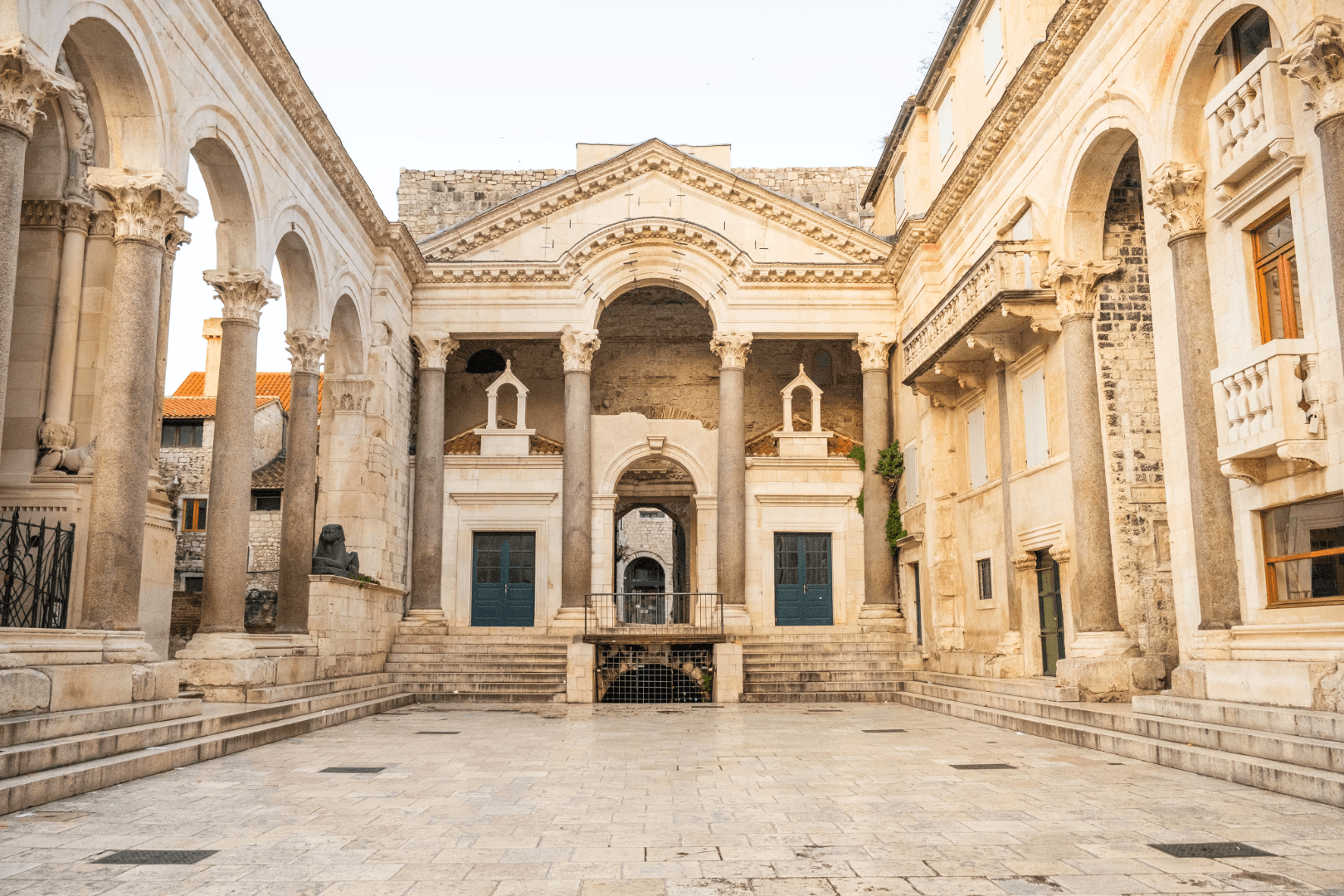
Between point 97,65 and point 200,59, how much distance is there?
182cm

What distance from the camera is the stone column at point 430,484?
2316 cm

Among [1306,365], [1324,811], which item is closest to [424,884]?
Answer: [1324,811]

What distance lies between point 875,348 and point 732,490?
479cm

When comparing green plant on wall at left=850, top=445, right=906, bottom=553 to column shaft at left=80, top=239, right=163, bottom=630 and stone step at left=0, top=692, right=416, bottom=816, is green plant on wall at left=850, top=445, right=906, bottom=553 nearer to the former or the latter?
stone step at left=0, top=692, right=416, bottom=816

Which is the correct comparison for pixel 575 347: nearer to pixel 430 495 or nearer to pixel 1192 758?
pixel 430 495

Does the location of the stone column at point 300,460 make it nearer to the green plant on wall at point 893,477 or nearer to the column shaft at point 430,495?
the column shaft at point 430,495

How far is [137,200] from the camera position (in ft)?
38.7

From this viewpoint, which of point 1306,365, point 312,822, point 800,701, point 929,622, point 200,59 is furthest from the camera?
point 929,622

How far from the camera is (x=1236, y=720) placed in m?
9.64

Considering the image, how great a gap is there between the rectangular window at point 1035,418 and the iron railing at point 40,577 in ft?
43.2

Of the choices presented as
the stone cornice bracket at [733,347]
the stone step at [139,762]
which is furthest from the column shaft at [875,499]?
the stone step at [139,762]

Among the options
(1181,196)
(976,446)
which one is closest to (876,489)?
(976,446)

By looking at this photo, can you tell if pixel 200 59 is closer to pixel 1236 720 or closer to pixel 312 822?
pixel 312 822

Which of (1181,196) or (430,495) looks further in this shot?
(430,495)
